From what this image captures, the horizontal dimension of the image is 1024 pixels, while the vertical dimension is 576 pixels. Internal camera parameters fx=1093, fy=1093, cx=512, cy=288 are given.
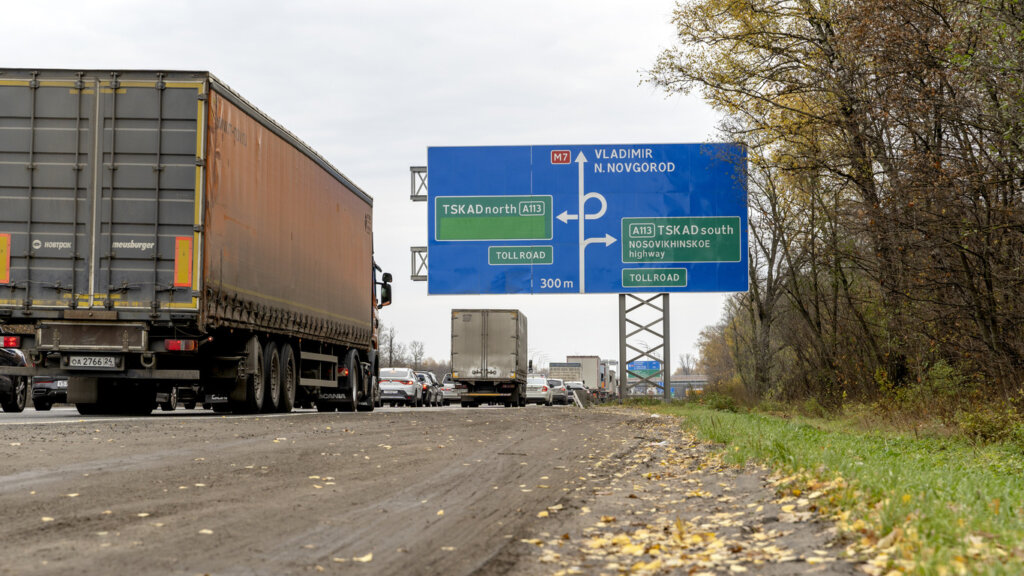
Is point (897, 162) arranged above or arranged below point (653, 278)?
above

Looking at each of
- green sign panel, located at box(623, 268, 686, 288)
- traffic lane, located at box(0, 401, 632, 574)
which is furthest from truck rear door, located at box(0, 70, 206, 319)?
green sign panel, located at box(623, 268, 686, 288)

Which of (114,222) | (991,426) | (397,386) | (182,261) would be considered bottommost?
(991,426)

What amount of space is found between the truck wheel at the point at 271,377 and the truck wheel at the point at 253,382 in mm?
481

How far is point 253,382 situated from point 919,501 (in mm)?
15067

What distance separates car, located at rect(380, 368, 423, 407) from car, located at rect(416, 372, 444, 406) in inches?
120

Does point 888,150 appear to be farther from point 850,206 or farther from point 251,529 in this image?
point 251,529

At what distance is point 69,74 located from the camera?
17062 millimetres

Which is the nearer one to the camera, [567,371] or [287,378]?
[287,378]

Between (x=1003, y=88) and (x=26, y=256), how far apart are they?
46.8ft

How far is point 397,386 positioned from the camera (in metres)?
44.4

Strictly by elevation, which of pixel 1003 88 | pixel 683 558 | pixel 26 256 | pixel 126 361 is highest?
pixel 1003 88

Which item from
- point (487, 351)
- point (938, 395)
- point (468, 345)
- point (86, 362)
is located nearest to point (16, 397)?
point (86, 362)

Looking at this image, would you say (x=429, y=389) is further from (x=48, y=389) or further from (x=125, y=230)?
(x=125, y=230)

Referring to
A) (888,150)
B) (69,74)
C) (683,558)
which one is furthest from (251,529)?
(888,150)
